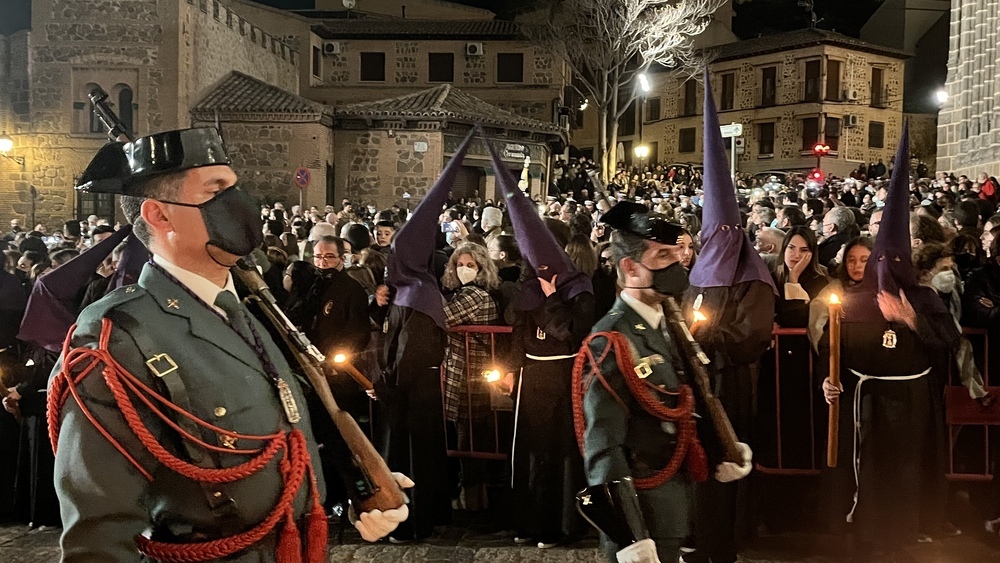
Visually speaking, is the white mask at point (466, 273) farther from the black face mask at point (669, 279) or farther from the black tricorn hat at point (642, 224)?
the black face mask at point (669, 279)

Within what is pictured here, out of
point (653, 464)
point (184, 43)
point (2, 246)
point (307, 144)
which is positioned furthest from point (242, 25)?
point (653, 464)

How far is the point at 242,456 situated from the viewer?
228 cm

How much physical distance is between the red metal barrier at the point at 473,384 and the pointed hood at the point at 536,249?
0.70 metres

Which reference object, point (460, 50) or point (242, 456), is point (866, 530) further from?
point (460, 50)

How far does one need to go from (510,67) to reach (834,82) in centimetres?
2071

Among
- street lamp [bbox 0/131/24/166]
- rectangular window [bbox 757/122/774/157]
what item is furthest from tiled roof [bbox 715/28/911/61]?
street lamp [bbox 0/131/24/166]

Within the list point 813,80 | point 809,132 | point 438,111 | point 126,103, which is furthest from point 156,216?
point 809,132

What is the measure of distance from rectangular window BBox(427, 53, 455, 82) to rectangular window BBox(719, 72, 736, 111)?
19.9m

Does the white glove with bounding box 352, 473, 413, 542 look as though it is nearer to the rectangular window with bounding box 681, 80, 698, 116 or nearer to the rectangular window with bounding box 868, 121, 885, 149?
the rectangular window with bounding box 681, 80, 698, 116

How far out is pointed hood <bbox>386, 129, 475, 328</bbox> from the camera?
5656 millimetres

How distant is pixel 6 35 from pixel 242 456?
1161 inches

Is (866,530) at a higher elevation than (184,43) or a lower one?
lower

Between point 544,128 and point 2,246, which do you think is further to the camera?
point 544,128

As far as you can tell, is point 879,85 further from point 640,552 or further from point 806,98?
point 640,552
